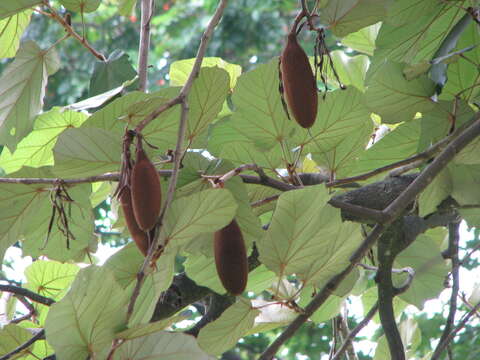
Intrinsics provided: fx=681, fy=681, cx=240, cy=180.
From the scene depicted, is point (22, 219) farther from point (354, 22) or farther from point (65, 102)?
point (65, 102)

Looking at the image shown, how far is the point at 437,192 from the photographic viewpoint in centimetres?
72

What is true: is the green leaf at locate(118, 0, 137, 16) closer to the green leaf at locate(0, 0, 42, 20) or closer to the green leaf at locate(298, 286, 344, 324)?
the green leaf at locate(0, 0, 42, 20)

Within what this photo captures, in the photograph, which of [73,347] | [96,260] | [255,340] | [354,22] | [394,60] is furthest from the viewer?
[255,340]

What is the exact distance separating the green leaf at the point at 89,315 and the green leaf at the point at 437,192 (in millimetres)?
374

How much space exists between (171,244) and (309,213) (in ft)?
0.38

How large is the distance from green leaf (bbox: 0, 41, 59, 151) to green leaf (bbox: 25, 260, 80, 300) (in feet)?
0.77

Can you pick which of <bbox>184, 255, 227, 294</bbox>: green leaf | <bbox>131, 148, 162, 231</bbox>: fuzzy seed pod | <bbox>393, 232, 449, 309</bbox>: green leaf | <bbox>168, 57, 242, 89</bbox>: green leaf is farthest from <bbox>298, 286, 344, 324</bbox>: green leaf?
A: <bbox>131, 148, 162, 231</bbox>: fuzzy seed pod

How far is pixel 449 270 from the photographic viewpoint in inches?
36.8

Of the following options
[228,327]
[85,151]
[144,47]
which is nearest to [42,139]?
[144,47]

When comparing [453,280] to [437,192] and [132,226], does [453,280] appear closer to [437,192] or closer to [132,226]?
[437,192]

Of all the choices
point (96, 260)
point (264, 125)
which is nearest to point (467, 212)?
point (264, 125)

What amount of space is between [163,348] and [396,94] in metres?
0.36

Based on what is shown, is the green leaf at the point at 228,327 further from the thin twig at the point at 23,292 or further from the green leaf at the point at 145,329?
the thin twig at the point at 23,292

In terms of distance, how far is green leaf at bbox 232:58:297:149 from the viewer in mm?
674
